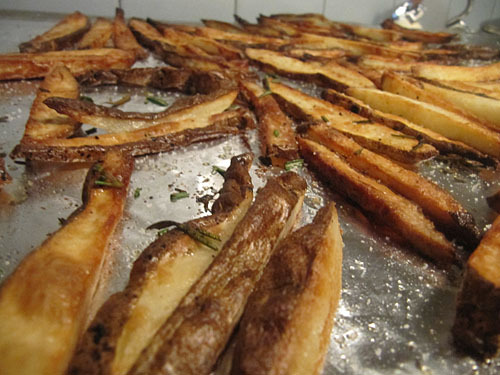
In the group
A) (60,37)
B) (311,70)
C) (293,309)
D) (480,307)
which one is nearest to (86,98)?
(60,37)

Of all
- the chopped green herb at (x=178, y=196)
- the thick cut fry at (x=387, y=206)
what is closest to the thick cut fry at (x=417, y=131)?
the thick cut fry at (x=387, y=206)

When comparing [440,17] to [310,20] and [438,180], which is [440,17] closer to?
[310,20]

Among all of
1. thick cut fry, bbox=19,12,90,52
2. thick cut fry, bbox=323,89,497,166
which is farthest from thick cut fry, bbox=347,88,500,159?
thick cut fry, bbox=19,12,90,52

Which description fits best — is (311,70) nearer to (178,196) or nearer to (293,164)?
(293,164)

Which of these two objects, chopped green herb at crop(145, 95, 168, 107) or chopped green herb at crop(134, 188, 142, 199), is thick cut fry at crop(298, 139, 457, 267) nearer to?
chopped green herb at crop(134, 188, 142, 199)

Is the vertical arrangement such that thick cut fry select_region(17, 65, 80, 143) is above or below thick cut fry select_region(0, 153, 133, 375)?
above

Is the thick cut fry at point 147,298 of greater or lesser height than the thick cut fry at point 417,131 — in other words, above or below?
below

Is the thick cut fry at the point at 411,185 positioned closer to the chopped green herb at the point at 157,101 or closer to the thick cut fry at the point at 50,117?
the chopped green herb at the point at 157,101
